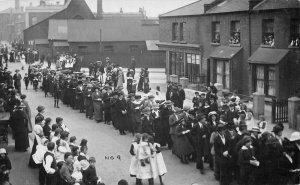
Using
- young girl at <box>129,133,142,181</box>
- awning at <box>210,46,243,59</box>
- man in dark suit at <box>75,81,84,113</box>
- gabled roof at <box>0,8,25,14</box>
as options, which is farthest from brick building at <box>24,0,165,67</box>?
gabled roof at <box>0,8,25,14</box>

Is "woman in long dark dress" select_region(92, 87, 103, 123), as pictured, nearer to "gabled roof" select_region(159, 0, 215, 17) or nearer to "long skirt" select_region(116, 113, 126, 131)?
"long skirt" select_region(116, 113, 126, 131)

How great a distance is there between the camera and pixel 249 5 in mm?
28141

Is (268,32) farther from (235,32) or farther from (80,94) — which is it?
(80,94)

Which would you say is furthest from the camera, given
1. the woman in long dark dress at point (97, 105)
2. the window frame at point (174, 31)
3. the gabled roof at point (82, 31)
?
the gabled roof at point (82, 31)

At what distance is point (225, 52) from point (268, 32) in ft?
12.7

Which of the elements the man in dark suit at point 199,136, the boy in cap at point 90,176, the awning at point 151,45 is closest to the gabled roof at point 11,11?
the awning at point 151,45

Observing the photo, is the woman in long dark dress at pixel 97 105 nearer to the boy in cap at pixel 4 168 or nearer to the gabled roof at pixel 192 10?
the boy in cap at pixel 4 168

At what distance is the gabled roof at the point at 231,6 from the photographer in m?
29.5

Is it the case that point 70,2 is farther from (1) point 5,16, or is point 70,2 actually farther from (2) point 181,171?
(2) point 181,171

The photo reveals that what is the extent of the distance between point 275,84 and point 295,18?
3795 millimetres

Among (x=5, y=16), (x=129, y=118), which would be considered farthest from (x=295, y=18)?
(x=5, y=16)

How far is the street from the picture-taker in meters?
14.0

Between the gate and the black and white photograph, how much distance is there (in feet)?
0.19

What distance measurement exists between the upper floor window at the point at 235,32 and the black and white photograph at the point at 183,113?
0.10 metres
